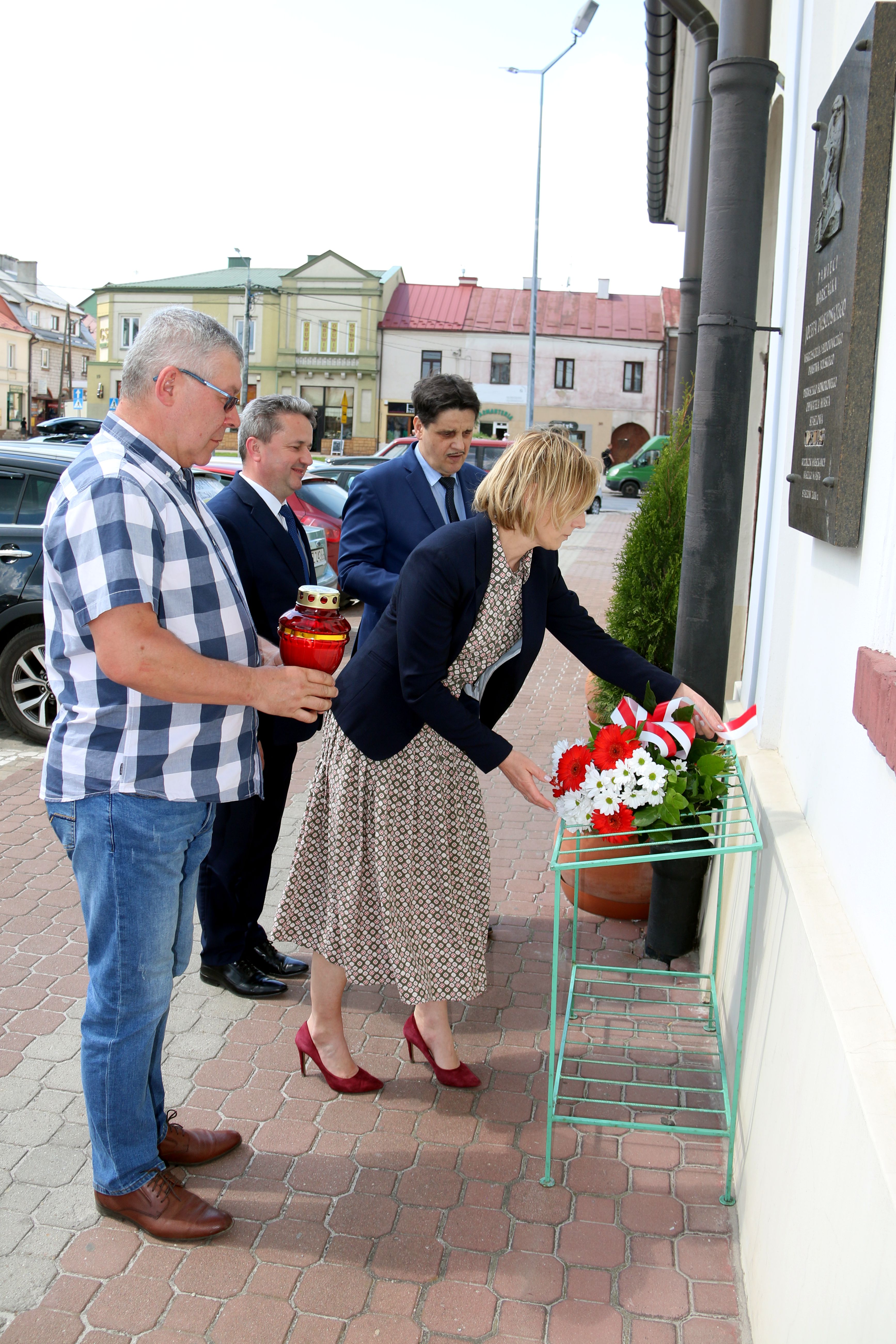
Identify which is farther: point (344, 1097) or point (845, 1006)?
point (344, 1097)

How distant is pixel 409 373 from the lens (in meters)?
50.1

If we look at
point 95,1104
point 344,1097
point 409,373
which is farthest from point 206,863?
point 409,373

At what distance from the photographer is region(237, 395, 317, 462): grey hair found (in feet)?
12.2

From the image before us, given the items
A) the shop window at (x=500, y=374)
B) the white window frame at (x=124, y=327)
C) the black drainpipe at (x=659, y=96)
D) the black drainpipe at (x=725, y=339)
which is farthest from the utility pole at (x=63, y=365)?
the black drainpipe at (x=725, y=339)

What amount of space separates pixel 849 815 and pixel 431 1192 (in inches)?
58.4

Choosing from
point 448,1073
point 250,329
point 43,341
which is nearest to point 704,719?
point 448,1073

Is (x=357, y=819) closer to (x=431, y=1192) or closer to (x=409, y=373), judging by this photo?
(x=431, y=1192)

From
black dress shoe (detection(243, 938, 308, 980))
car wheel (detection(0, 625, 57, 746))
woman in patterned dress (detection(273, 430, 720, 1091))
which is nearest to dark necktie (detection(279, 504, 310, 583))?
woman in patterned dress (detection(273, 430, 720, 1091))

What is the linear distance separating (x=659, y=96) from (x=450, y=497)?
5.76 metres

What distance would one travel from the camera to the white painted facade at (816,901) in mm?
1637

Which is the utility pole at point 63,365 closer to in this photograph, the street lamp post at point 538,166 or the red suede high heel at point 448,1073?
the street lamp post at point 538,166

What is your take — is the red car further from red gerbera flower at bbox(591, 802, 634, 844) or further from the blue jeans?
the blue jeans

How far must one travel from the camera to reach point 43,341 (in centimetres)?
6731

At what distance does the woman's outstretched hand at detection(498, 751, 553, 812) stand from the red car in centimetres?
827
